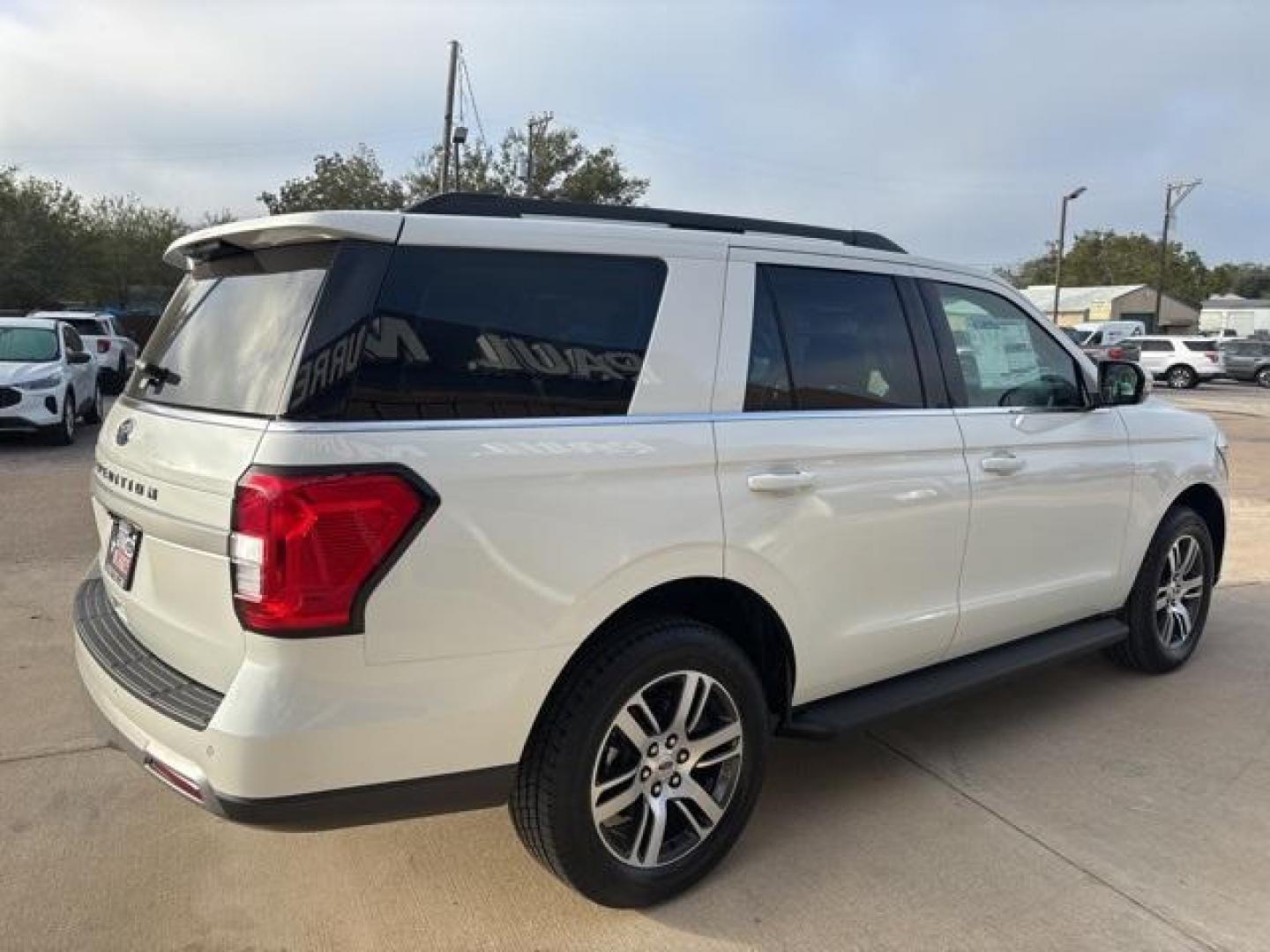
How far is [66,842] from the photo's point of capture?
3260mm

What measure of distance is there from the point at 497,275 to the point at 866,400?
1383 millimetres

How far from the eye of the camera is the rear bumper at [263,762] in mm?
2340

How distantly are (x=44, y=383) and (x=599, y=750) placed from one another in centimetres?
1213

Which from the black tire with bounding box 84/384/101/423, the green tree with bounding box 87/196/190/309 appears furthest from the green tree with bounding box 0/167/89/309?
the black tire with bounding box 84/384/101/423

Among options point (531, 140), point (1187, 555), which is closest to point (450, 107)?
point (531, 140)

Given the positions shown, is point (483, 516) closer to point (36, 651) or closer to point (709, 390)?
point (709, 390)

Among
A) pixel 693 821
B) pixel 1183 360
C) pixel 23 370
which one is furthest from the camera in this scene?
pixel 1183 360

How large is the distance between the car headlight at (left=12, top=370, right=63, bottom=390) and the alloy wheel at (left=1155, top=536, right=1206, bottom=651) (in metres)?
12.3

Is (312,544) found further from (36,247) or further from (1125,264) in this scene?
(1125,264)

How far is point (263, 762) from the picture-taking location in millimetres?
2328

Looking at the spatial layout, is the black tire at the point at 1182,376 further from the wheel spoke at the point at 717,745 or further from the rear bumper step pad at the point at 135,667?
the rear bumper step pad at the point at 135,667

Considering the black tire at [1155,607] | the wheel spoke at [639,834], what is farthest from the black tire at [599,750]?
the black tire at [1155,607]

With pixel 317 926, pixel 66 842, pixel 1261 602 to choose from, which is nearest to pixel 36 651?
pixel 66 842

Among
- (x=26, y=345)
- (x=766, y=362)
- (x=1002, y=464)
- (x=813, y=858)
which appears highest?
(x=766, y=362)
